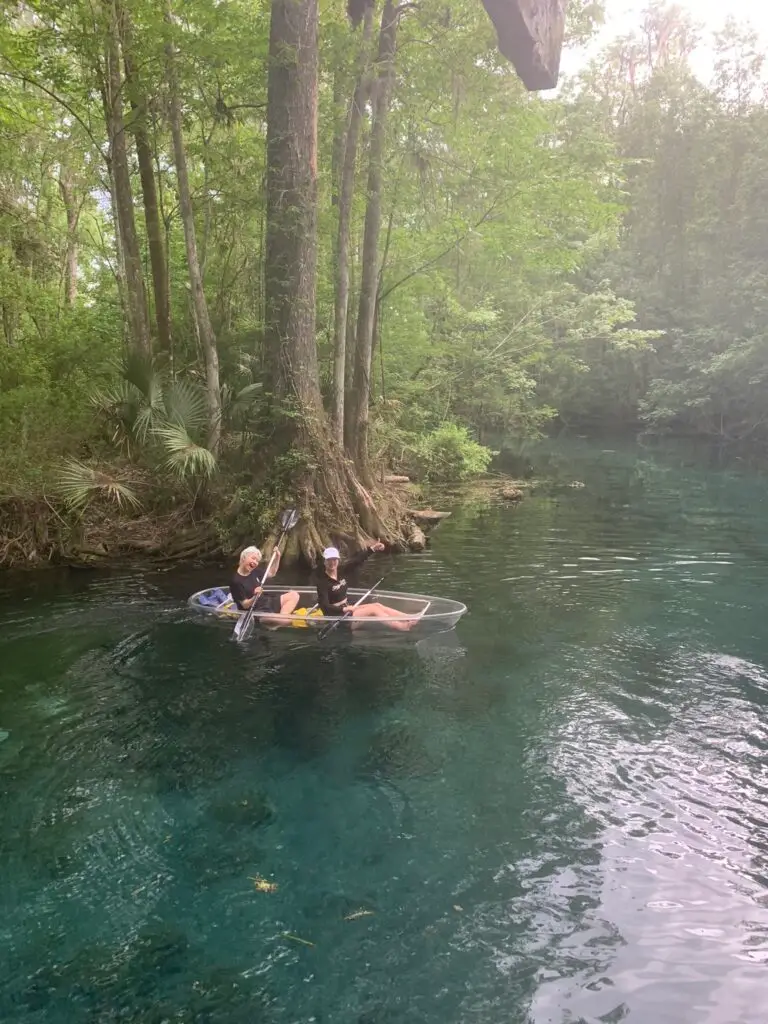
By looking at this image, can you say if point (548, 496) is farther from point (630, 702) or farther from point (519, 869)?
point (519, 869)

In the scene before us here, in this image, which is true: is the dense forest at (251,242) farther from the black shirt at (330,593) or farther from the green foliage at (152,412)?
the black shirt at (330,593)

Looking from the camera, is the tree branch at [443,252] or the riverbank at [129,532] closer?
the riverbank at [129,532]

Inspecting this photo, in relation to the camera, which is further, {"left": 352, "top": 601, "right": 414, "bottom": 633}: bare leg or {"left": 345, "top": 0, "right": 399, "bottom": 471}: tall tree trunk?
{"left": 345, "top": 0, "right": 399, "bottom": 471}: tall tree trunk

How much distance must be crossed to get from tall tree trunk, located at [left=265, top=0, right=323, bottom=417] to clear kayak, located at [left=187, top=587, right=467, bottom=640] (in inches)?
146

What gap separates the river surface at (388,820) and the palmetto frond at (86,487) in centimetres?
219

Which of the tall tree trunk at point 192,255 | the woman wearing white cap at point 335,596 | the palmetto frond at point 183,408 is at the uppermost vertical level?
the tall tree trunk at point 192,255

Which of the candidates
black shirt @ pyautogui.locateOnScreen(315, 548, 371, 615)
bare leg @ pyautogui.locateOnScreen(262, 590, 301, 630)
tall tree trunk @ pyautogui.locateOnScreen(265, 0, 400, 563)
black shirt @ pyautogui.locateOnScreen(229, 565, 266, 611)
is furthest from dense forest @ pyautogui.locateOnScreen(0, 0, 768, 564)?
black shirt @ pyautogui.locateOnScreen(315, 548, 371, 615)

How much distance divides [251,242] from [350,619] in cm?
1130

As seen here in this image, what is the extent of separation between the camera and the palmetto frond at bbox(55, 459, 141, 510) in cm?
1141

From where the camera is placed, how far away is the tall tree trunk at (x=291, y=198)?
11.1 meters

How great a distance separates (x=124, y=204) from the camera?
1330 centimetres

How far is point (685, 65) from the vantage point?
37.2 meters

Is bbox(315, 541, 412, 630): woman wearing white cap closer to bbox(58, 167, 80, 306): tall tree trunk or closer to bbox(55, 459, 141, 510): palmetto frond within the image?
bbox(55, 459, 141, 510): palmetto frond

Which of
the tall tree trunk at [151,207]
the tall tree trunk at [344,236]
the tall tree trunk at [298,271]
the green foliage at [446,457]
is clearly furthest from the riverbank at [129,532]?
the green foliage at [446,457]
